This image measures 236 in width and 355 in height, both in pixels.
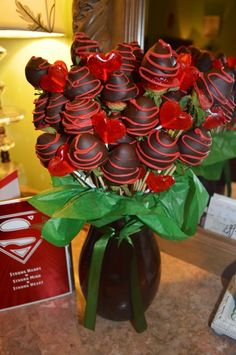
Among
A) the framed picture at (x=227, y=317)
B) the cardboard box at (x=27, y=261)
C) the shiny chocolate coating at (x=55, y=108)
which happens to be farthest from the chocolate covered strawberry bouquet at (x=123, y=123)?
the framed picture at (x=227, y=317)

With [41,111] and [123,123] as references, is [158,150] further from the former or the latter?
[41,111]

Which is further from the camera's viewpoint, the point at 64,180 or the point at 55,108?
the point at 64,180

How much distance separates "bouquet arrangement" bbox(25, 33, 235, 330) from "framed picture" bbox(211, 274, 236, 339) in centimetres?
23

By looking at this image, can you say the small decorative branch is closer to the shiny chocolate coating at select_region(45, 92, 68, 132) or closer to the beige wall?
the beige wall

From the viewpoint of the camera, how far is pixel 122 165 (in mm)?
480

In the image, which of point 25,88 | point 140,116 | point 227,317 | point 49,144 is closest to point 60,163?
point 49,144

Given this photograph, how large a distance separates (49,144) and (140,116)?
0.52 feet

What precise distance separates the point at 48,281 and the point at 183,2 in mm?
784

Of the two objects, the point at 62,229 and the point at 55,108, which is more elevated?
the point at 55,108

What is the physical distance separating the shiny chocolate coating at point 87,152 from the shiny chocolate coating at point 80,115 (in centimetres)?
1

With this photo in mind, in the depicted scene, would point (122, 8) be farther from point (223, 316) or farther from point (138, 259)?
point (223, 316)

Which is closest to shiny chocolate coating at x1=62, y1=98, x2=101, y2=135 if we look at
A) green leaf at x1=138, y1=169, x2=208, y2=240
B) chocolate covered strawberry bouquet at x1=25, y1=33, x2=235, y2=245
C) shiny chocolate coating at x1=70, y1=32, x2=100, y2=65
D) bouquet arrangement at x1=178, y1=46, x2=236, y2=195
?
chocolate covered strawberry bouquet at x1=25, y1=33, x2=235, y2=245

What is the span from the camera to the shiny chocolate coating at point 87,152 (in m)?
0.46

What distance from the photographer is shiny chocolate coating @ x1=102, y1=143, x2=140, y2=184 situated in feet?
1.57
